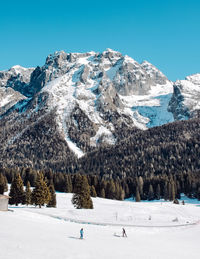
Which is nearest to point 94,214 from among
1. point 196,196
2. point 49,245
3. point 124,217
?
point 124,217

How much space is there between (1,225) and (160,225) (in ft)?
124

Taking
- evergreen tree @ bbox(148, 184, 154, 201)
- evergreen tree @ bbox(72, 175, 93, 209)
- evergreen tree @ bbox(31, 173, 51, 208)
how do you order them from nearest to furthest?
evergreen tree @ bbox(31, 173, 51, 208)
evergreen tree @ bbox(72, 175, 93, 209)
evergreen tree @ bbox(148, 184, 154, 201)

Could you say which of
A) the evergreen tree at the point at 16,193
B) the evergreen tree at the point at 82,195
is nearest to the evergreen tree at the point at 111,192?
the evergreen tree at the point at 82,195

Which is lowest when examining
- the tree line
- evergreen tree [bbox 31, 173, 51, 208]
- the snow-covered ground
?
the snow-covered ground

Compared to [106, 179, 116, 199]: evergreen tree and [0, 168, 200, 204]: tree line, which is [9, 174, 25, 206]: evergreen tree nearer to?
[0, 168, 200, 204]: tree line

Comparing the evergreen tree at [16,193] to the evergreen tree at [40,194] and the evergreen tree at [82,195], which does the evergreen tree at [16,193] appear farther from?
the evergreen tree at [82,195]

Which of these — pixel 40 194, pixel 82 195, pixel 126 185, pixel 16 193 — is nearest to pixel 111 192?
pixel 126 185

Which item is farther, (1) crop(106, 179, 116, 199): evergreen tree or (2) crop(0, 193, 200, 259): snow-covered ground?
(1) crop(106, 179, 116, 199): evergreen tree

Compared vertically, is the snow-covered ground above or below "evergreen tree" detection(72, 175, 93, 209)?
below

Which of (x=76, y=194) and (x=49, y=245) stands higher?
(x=76, y=194)

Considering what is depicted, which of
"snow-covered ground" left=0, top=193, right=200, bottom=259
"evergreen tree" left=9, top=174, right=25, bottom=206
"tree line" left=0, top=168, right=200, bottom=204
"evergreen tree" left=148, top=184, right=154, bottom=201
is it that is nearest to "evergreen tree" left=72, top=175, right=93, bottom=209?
"evergreen tree" left=9, top=174, right=25, bottom=206

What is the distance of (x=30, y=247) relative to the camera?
34844 millimetres

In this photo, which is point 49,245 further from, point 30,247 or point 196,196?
point 196,196

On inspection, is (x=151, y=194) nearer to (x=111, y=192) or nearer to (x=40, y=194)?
(x=111, y=192)
